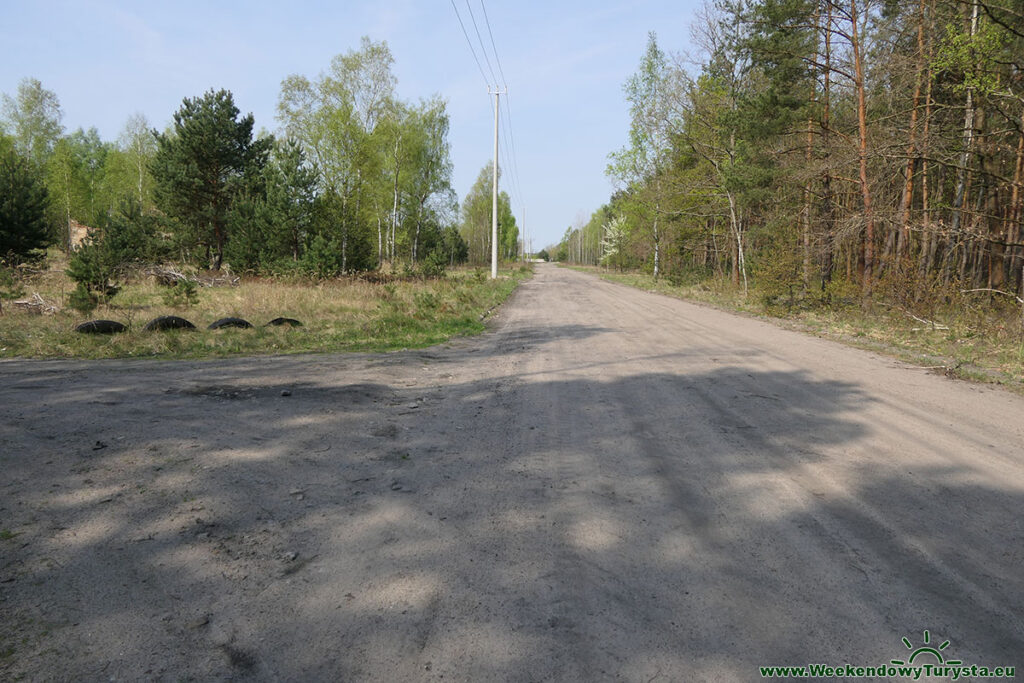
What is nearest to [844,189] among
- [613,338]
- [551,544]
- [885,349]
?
[885,349]

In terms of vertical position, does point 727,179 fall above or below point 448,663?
above

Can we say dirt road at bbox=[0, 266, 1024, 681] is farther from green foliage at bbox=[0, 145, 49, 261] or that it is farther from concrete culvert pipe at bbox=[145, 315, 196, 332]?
green foliage at bbox=[0, 145, 49, 261]

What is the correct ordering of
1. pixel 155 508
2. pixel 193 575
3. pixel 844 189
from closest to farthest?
1. pixel 193 575
2. pixel 155 508
3. pixel 844 189

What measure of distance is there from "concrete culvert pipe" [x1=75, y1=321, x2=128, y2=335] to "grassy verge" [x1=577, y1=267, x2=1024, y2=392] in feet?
49.5

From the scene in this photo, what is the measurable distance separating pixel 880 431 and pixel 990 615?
329cm

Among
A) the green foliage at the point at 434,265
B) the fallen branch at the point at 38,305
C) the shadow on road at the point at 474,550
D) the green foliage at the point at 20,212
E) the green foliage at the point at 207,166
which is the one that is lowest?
the shadow on road at the point at 474,550

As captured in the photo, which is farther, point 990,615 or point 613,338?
point 613,338

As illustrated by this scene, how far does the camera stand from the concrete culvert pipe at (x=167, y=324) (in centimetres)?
1099

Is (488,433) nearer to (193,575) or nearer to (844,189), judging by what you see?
(193,575)

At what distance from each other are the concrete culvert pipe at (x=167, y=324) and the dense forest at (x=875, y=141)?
16289 mm

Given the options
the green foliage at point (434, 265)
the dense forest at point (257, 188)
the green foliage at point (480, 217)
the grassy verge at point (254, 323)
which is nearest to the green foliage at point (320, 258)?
the dense forest at point (257, 188)

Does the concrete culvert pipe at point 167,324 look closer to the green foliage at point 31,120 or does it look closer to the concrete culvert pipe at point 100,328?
the concrete culvert pipe at point 100,328

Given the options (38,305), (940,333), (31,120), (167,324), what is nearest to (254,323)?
(167,324)

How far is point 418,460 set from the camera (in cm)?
443
